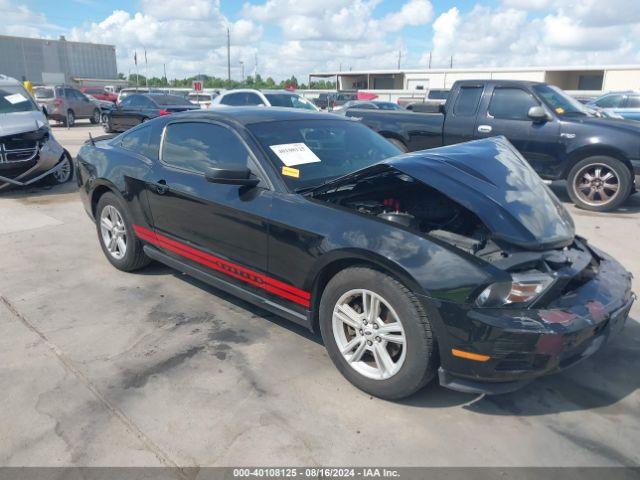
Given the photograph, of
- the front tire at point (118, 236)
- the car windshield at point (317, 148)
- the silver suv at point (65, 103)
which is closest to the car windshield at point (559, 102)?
the car windshield at point (317, 148)

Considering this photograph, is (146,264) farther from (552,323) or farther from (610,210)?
(610,210)

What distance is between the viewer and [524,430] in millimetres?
2615

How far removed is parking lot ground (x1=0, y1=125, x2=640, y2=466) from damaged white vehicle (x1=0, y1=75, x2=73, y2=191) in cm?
462

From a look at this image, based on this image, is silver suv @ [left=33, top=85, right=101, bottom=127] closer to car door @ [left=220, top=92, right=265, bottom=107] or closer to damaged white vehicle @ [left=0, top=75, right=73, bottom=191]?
car door @ [left=220, top=92, right=265, bottom=107]

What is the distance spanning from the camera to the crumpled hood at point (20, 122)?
25.6 ft

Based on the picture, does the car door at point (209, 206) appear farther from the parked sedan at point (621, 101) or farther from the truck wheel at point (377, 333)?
the parked sedan at point (621, 101)

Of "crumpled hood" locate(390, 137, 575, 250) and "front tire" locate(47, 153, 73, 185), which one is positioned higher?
"crumpled hood" locate(390, 137, 575, 250)

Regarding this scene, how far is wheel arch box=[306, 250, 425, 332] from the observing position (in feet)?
8.54

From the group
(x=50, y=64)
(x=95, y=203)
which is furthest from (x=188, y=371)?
(x=50, y=64)

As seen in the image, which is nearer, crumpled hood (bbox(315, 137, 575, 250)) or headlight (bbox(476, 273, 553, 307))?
headlight (bbox(476, 273, 553, 307))

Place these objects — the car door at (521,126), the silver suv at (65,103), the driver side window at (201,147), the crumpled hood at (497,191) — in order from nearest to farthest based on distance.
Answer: the crumpled hood at (497,191) < the driver side window at (201,147) < the car door at (521,126) < the silver suv at (65,103)

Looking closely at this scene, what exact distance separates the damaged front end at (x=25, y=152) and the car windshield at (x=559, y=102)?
7.99 meters

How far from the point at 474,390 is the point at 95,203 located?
4.05 m

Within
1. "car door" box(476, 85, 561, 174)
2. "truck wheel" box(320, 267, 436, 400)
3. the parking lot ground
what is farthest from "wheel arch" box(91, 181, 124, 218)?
"car door" box(476, 85, 561, 174)
